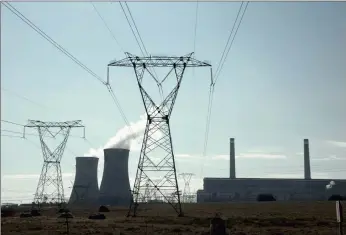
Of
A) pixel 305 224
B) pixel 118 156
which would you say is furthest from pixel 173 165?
pixel 118 156

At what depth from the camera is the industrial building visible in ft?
441

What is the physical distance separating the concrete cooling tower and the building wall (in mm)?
49556

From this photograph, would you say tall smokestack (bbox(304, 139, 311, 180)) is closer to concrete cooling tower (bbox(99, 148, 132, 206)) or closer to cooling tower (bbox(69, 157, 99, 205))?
concrete cooling tower (bbox(99, 148, 132, 206))

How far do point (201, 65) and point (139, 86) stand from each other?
5.10 m

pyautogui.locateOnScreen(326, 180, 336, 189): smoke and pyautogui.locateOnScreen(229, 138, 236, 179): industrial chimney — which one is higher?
pyautogui.locateOnScreen(229, 138, 236, 179): industrial chimney

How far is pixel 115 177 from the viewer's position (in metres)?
83.1

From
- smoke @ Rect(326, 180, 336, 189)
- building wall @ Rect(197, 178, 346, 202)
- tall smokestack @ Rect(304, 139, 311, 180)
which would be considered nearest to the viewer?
building wall @ Rect(197, 178, 346, 202)

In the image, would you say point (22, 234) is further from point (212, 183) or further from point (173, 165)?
point (212, 183)

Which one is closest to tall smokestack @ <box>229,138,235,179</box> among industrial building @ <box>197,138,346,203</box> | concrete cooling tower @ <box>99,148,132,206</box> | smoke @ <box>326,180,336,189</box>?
industrial building @ <box>197,138,346,203</box>

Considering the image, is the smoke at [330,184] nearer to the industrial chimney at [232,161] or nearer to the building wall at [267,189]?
the building wall at [267,189]

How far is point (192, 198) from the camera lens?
137 metres

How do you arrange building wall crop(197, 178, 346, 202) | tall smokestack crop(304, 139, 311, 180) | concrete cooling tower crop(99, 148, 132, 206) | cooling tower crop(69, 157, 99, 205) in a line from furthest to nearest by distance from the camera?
tall smokestack crop(304, 139, 311, 180) → building wall crop(197, 178, 346, 202) → cooling tower crop(69, 157, 99, 205) → concrete cooling tower crop(99, 148, 132, 206)

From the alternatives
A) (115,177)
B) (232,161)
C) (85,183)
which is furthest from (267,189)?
(115,177)

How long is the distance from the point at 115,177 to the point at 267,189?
71.3m
